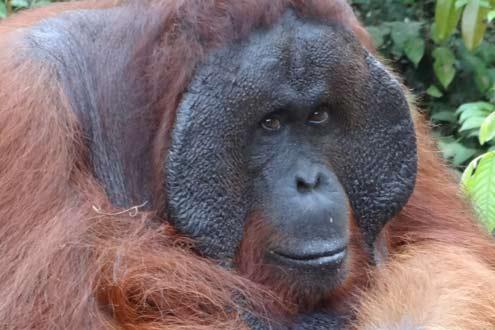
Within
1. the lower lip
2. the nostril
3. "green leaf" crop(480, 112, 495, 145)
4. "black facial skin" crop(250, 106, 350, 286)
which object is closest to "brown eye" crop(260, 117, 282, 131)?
"black facial skin" crop(250, 106, 350, 286)

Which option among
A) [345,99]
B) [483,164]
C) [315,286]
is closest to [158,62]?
[345,99]

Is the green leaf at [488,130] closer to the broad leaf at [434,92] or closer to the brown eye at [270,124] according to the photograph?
the brown eye at [270,124]

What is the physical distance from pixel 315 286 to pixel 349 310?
0.17m

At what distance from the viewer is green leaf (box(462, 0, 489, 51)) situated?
3537 millimetres

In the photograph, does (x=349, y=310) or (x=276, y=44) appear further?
(x=349, y=310)

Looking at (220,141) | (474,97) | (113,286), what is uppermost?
(220,141)

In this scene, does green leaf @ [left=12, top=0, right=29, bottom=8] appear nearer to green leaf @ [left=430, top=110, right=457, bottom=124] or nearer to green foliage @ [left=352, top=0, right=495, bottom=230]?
green foliage @ [left=352, top=0, right=495, bottom=230]

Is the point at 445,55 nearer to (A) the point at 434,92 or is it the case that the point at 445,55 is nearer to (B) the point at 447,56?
(B) the point at 447,56

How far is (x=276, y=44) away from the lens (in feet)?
7.89

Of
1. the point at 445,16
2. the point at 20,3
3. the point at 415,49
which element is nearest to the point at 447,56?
the point at 415,49

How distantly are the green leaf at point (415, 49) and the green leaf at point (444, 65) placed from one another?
0.22 feet

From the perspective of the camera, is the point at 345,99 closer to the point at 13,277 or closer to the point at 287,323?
the point at 287,323

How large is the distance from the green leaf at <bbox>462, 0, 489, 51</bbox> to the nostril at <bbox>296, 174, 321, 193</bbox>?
1.35 metres

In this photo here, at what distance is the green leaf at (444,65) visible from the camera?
4.06 meters
